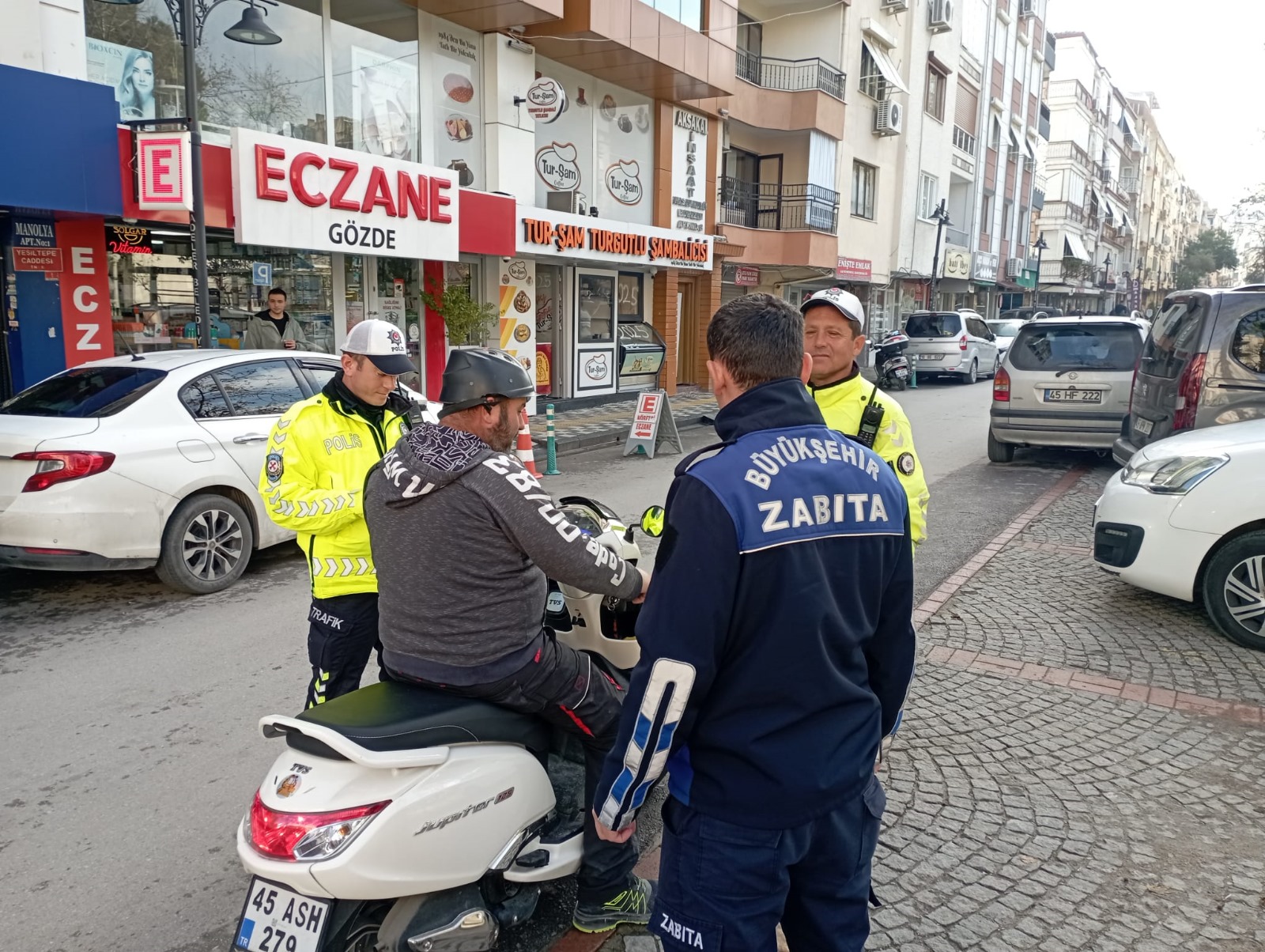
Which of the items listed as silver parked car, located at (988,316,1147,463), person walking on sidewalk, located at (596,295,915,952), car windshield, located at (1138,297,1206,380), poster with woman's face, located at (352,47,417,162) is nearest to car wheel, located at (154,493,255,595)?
person walking on sidewalk, located at (596,295,915,952)

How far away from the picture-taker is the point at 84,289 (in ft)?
32.8

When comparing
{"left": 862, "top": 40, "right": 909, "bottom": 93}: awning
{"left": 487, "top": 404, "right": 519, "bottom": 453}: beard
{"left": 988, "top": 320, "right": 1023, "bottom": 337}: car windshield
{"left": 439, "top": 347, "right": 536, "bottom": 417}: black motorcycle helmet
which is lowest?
{"left": 487, "top": 404, "right": 519, "bottom": 453}: beard

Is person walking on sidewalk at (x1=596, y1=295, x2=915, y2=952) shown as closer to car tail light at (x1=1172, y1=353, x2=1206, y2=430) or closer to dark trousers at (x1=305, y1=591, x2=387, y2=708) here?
dark trousers at (x1=305, y1=591, x2=387, y2=708)

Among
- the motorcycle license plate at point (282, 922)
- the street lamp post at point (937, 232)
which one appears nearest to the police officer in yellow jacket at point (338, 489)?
the motorcycle license plate at point (282, 922)

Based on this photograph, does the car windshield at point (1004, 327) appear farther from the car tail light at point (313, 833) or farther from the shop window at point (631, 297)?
the car tail light at point (313, 833)

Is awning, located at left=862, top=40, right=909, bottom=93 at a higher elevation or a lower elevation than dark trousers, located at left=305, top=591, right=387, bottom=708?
higher

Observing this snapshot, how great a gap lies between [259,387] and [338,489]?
397 centimetres

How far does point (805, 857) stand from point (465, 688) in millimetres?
1002

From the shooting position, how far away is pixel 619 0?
1533cm

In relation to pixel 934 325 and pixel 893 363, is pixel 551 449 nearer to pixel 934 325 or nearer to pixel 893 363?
pixel 893 363

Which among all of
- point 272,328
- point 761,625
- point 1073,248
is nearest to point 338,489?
point 761,625

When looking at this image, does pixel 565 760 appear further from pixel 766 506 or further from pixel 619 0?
pixel 619 0

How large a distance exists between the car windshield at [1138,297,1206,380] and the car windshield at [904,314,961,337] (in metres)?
15.8

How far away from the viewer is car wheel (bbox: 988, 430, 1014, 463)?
38.6 ft
